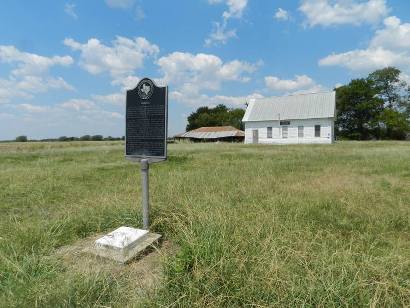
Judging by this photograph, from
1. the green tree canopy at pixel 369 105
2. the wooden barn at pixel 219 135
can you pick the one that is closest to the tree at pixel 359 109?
the green tree canopy at pixel 369 105

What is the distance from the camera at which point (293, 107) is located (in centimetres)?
4553

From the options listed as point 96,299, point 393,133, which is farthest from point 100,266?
point 393,133

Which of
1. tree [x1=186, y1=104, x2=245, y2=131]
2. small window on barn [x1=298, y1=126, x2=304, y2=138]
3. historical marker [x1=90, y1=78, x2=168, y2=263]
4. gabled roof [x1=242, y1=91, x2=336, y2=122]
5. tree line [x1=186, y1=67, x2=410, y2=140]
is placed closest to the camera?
historical marker [x1=90, y1=78, x2=168, y2=263]

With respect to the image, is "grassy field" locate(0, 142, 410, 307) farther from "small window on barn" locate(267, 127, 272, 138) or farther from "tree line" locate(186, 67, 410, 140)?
"tree line" locate(186, 67, 410, 140)

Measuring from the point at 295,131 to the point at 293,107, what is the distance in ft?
12.6

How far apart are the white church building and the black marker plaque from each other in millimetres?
39710

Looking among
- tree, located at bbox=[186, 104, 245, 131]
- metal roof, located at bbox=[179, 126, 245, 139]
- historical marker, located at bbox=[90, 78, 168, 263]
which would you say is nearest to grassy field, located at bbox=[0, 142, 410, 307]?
historical marker, located at bbox=[90, 78, 168, 263]

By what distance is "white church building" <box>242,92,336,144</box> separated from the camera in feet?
137

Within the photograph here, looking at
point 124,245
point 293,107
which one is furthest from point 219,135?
point 124,245

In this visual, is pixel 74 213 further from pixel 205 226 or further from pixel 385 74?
pixel 385 74

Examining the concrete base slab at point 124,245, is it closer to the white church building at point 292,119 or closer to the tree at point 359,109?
the white church building at point 292,119

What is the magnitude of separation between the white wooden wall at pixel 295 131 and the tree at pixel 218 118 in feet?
127

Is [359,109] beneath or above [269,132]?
above

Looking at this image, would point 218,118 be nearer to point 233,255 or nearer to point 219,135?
point 219,135
